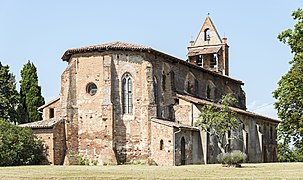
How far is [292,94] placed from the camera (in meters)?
43.4

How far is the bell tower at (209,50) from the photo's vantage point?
73.8 meters

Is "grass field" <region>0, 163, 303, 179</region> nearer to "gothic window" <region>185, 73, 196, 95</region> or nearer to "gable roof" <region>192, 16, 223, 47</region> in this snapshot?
"gothic window" <region>185, 73, 196, 95</region>

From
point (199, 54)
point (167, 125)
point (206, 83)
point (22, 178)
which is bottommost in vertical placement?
point (22, 178)

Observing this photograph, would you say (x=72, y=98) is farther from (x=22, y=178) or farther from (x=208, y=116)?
(x=22, y=178)

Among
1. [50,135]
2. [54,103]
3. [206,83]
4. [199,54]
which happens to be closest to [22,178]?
[50,135]

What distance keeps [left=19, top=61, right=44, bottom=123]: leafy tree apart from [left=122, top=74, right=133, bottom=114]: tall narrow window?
54.0 feet

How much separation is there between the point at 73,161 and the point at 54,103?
1084 cm

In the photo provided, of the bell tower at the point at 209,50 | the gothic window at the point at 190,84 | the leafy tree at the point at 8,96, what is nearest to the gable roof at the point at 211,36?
the bell tower at the point at 209,50

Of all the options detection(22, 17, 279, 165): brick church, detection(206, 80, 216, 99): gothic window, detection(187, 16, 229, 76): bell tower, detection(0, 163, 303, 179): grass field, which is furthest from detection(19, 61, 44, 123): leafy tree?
detection(0, 163, 303, 179): grass field

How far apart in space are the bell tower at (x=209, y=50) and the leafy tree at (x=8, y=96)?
73.7 feet

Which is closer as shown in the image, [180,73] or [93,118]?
[93,118]

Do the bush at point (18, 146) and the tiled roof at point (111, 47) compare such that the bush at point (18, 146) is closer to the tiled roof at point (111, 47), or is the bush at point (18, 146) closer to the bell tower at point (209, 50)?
the tiled roof at point (111, 47)

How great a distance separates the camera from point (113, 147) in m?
49.5

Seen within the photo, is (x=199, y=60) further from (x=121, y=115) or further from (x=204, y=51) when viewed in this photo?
(x=121, y=115)
